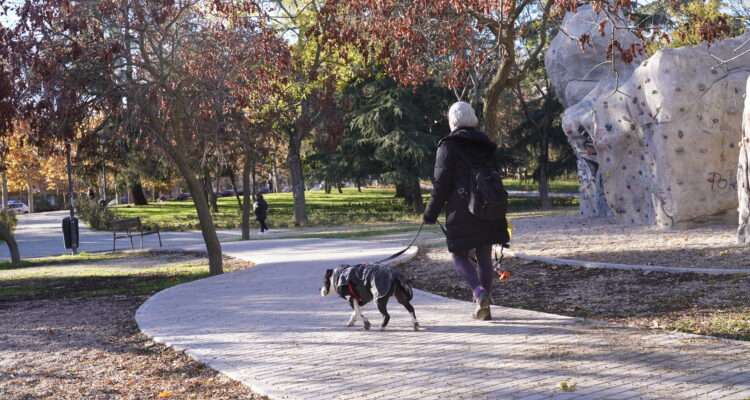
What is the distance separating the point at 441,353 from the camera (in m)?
5.90

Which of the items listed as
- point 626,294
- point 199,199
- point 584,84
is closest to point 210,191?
point 584,84

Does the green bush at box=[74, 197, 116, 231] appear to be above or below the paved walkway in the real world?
above

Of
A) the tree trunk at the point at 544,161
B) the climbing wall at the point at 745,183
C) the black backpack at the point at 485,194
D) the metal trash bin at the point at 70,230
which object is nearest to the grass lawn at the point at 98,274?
the metal trash bin at the point at 70,230

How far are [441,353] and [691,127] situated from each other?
10.5 meters

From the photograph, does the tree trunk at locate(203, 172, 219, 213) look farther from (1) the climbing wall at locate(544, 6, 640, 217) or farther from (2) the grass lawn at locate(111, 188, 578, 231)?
(1) the climbing wall at locate(544, 6, 640, 217)

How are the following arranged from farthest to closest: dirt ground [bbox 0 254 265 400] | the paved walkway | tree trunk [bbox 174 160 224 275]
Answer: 1. tree trunk [bbox 174 160 224 275]
2. dirt ground [bbox 0 254 265 400]
3. the paved walkway

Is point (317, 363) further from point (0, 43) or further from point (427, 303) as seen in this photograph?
point (0, 43)

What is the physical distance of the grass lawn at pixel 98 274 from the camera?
39.3 ft

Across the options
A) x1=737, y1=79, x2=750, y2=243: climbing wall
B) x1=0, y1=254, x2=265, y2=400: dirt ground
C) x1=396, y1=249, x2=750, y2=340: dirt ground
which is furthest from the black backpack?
x1=737, y1=79, x2=750, y2=243: climbing wall

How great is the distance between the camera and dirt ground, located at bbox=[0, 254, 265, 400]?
5.42 metres

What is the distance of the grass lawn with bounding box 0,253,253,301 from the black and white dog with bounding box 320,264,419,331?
5501 mm

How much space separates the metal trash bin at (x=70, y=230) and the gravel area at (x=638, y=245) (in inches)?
485

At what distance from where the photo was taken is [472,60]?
11.5 m

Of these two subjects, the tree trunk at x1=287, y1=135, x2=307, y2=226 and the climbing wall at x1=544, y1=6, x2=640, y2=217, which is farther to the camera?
the tree trunk at x1=287, y1=135, x2=307, y2=226
